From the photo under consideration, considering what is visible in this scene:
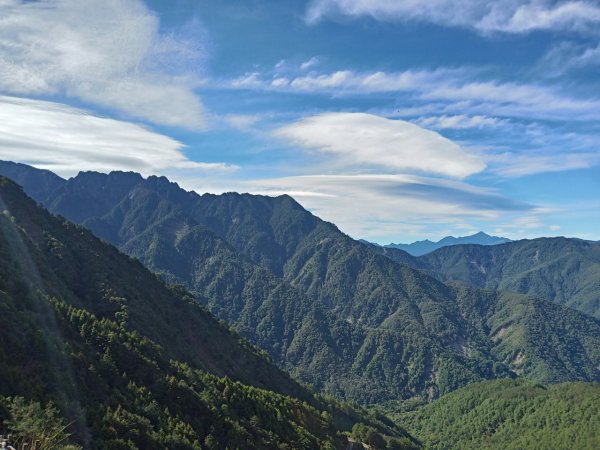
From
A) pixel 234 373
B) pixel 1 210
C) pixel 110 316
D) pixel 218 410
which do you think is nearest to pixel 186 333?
pixel 234 373

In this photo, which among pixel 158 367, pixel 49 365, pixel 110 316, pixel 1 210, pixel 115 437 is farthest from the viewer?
pixel 1 210

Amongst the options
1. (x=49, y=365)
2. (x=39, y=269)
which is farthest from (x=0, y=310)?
(x=39, y=269)

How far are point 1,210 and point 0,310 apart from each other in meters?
111

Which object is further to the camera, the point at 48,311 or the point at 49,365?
the point at 48,311

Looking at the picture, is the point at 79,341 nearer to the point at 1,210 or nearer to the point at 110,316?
the point at 110,316

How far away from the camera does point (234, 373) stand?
6993 inches

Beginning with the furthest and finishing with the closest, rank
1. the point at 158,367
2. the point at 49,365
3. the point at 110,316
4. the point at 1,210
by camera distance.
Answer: the point at 1,210 < the point at 110,316 < the point at 158,367 < the point at 49,365

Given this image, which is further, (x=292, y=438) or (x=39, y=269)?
(x=39, y=269)

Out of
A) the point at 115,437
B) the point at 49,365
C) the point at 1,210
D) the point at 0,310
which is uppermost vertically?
the point at 1,210

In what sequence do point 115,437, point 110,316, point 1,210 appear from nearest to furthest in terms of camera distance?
1. point 115,437
2. point 110,316
3. point 1,210

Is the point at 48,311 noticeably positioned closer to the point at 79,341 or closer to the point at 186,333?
the point at 79,341

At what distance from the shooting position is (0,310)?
274 ft

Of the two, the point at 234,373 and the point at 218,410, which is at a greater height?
the point at 218,410

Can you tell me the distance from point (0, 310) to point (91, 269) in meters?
103
